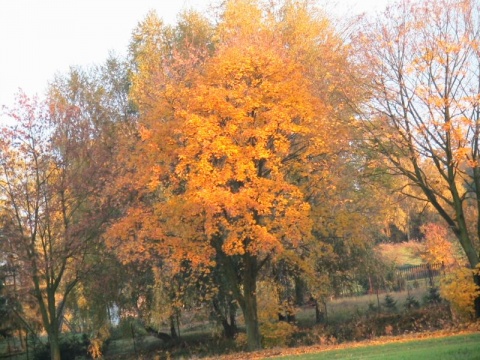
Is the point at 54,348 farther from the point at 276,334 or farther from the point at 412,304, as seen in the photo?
the point at 412,304

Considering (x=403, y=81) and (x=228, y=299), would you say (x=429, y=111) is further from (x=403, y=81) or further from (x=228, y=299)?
(x=228, y=299)

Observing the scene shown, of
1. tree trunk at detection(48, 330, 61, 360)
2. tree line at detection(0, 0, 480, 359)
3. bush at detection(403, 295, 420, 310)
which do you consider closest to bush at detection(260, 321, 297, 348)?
tree line at detection(0, 0, 480, 359)

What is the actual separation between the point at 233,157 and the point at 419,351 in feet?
27.3

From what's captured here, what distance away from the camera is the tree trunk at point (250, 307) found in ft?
70.2

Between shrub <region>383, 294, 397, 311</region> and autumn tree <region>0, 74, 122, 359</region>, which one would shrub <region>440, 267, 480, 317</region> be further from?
autumn tree <region>0, 74, 122, 359</region>

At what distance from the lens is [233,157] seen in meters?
18.2

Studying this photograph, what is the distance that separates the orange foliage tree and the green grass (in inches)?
162

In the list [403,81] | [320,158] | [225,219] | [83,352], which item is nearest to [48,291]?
[83,352]

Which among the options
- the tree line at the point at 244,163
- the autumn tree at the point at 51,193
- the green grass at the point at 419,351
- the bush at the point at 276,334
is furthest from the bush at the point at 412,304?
the autumn tree at the point at 51,193

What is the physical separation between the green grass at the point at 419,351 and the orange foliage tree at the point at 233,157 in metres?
4.10

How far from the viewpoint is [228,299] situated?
25.7 m

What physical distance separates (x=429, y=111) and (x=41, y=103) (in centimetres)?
1556

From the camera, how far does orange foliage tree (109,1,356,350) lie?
18.2 m

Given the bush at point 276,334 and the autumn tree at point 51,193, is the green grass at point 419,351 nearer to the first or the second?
the bush at point 276,334
